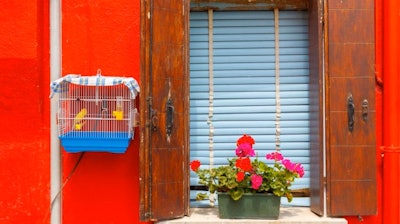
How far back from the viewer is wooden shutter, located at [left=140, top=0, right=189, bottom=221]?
185 inches

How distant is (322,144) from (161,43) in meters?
1.40

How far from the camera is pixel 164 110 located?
4750mm

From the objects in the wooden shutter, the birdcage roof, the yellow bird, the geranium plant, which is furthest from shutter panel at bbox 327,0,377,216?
the yellow bird

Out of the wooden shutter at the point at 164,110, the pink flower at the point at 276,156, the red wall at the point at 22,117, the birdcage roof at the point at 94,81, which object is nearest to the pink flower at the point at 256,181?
the pink flower at the point at 276,156

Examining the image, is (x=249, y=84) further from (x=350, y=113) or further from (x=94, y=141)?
(x=94, y=141)

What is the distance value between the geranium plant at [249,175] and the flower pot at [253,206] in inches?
1.8

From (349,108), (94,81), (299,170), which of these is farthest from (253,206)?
(94,81)

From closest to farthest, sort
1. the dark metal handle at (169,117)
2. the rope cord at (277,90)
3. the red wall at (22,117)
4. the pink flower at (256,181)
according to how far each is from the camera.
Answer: the pink flower at (256,181) → the dark metal handle at (169,117) → the red wall at (22,117) → the rope cord at (277,90)

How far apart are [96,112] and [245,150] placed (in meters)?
1.15

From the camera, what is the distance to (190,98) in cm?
523

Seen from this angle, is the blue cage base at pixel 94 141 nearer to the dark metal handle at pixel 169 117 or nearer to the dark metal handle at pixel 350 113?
the dark metal handle at pixel 169 117

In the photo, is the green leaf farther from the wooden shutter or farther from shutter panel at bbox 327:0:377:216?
shutter panel at bbox 327:0:377:216

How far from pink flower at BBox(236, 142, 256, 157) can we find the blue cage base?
818mm

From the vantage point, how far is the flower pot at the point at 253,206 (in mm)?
4719
